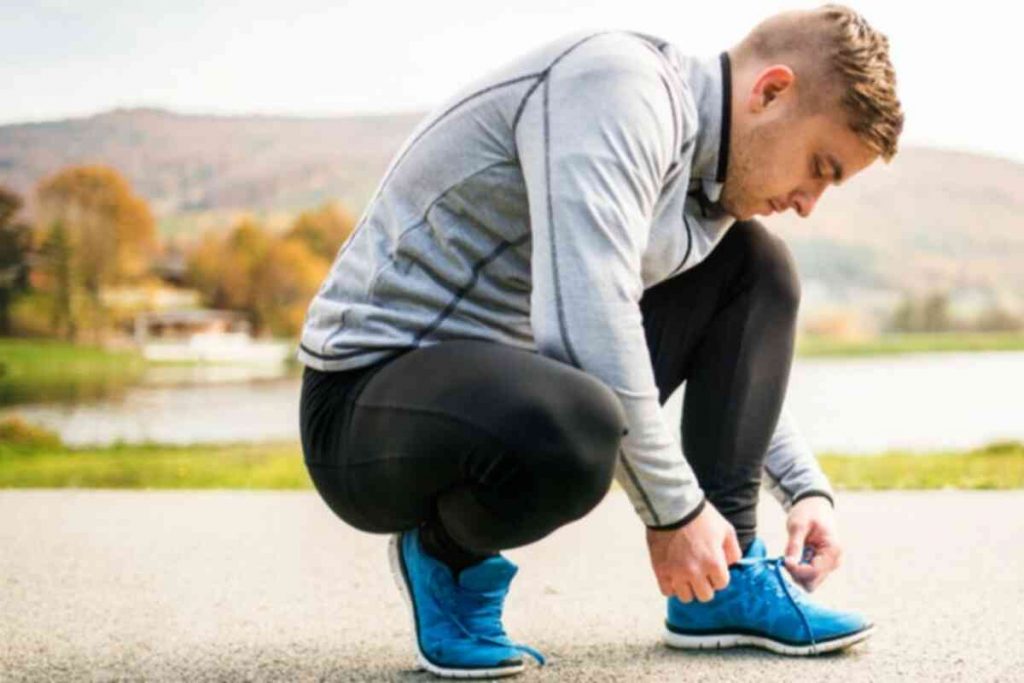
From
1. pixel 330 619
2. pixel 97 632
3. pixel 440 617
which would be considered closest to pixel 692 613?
pixel 440 617

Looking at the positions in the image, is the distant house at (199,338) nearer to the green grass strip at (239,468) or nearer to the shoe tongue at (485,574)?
the green grass strip at (239,468)

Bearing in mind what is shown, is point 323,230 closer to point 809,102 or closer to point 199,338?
point 199,338

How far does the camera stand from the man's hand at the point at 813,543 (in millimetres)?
1781

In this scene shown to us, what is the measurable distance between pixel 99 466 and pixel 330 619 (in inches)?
136

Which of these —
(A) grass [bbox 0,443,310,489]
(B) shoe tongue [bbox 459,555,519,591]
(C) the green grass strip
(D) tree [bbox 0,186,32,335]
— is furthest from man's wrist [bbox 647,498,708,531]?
(D) tree [bbox 0,186,32,335]

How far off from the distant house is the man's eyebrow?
18.1 feet

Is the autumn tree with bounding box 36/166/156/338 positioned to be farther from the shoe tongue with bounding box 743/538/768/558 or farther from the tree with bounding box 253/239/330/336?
the shoe tongue with bounding box 743/538/768/558

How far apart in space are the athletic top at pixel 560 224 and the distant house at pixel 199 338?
5.34m

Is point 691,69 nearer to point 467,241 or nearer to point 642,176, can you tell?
point 642,176

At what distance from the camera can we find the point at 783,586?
1.79 metres

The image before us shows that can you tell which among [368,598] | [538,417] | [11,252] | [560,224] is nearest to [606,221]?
[560,224]

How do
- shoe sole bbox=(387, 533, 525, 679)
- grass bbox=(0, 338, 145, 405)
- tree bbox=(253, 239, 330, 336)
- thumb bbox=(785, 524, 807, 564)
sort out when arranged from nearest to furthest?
shoe sole bbox=(387, 533, 525, 679) < thumb bbox=(785, 524, 807, 564) < grass bbox=(0, 338, 145, 405) < tree bbox=(253, 239, 330, 336)

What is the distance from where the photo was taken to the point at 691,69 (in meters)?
1.52

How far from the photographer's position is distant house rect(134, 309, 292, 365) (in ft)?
22.5
